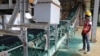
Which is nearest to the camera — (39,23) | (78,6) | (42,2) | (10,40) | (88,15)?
(42,2)

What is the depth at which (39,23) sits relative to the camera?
2.02 m

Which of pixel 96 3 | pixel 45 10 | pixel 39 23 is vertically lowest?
pixel 39 23

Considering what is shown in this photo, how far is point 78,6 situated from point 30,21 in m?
8.84

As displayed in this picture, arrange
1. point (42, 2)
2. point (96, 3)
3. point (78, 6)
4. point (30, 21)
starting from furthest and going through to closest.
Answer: point (78, 6) → point (96, 3) → point (30, 21) → point (42, 2)

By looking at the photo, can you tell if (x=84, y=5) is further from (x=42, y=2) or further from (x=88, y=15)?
(x=42, y=2)

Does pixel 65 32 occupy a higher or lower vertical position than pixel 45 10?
lower

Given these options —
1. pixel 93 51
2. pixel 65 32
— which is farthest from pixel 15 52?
pixel 93 51

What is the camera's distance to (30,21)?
7.33 feet

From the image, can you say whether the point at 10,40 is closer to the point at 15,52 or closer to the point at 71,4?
the point at 15,52

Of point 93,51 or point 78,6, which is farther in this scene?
point 78,6

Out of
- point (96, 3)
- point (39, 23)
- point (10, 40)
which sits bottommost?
point (10, 40)

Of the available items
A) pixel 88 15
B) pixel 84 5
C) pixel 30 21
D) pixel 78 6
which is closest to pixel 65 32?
pixel 88 15

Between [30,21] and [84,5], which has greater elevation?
[84,5]

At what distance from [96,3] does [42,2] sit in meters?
5.50
